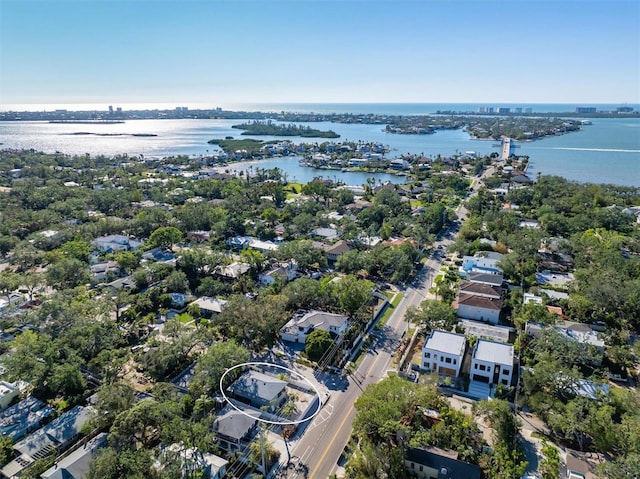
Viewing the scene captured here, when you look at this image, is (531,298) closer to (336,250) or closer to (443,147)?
(336,250)

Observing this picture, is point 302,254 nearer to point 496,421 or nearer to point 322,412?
point 322,412

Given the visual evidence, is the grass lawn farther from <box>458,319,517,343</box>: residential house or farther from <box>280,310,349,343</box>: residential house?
<box>458,319,517,343</box>: residential house

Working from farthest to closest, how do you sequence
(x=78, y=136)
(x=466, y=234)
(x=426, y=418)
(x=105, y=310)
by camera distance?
(x=78, y=136) → (x=466, y=234) → (x=105, y=310) → (x=426, y=418)

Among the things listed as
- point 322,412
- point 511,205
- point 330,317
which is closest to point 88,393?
point 322,412

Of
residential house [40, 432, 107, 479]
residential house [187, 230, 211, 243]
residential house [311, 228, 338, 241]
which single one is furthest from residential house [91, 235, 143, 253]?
residential house [40, 432, 107, 479]

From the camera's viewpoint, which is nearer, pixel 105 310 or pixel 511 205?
pixel 105 310

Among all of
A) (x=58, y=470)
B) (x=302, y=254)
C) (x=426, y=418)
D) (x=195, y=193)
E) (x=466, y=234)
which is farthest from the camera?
(x=195, y=193)
